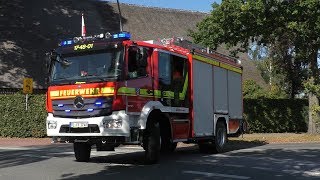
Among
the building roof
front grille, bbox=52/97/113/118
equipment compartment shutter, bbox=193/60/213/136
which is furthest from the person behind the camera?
the building roof

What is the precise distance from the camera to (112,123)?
1183cm

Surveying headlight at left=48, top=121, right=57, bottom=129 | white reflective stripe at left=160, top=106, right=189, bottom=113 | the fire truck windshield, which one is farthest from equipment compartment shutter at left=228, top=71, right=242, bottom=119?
headlight at left=48, top=121, right=57, bottom=129

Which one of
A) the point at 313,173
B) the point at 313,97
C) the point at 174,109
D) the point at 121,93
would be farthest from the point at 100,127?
the point at 313,97

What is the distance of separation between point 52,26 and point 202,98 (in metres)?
21.8

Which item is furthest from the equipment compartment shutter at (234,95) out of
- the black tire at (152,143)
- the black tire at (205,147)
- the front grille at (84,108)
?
the front grille at (84,108)

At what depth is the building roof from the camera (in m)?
30.6

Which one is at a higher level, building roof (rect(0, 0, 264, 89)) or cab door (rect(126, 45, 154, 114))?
building roof (rect(0, 0, 264, 89))

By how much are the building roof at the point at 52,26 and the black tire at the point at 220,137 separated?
1567 centimetres

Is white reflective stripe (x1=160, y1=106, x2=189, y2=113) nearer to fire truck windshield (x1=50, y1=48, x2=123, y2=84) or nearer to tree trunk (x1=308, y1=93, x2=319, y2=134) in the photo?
fire truck windshield (x1=50, y1=48, x2=123, y2=84)

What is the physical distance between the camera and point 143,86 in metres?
12.6

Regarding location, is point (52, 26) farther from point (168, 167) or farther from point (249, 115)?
point (168, 167)

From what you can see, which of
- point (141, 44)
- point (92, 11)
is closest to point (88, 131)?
point (141, 44)

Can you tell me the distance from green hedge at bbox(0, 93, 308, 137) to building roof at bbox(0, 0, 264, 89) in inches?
189

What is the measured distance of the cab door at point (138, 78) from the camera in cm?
1209
